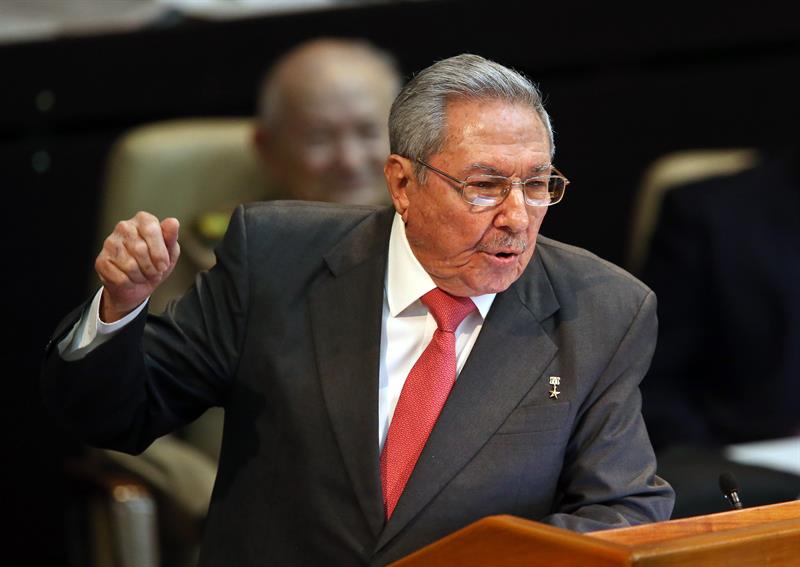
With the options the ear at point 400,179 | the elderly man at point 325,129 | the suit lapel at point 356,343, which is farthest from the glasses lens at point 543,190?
the elderly man at point 325,129

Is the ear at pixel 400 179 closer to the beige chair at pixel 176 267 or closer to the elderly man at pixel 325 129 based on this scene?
the beige chair at pixel 176 267

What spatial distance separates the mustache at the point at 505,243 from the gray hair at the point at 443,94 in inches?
3.8

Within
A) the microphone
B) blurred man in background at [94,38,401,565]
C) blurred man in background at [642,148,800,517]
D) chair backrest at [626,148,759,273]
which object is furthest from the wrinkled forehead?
chair backrest at [626,148,759,273]

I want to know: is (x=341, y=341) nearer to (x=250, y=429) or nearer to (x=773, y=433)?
(x=250, y=429)

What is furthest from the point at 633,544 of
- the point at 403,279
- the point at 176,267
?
the point at 176,267

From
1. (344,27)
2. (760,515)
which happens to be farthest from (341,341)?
(344,27)

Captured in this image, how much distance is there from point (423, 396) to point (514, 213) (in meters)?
0.24

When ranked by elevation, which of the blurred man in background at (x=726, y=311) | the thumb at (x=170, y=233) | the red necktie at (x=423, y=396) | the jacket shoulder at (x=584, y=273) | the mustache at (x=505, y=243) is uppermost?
the thumb at (x=170, y=233)

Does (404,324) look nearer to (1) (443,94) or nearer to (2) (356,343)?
(2) (356,343)

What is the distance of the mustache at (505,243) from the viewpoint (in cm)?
154

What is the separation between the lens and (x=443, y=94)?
1536mm

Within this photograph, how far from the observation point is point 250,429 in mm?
1682

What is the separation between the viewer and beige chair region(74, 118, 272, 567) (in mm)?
2738

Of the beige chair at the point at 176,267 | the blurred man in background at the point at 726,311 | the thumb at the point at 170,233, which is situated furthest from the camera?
the blurred man in background at the point at 726,311
